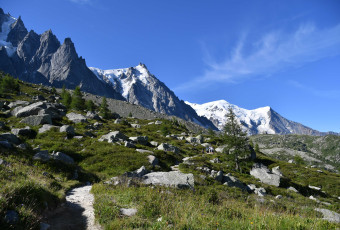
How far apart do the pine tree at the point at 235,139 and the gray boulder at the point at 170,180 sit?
77.5 feet

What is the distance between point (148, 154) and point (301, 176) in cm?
4076

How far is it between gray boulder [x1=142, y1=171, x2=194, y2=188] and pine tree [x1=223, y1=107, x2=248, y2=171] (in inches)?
930

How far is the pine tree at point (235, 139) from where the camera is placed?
36.3 meters

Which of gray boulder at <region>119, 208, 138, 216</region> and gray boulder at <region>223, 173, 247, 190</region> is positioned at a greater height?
gray boulder at <region>119, 208, 138, 216</region>

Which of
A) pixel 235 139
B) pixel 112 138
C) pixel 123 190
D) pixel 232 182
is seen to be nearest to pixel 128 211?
pixel 123 190

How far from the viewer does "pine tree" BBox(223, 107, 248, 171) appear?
36.3m

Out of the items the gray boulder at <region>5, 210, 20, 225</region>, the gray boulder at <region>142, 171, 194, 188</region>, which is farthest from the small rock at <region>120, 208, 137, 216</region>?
the gray boulder at <region>142, 171, 194, 188</region>

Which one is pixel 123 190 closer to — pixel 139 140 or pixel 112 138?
pixel 112 138

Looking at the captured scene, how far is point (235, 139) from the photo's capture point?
37031mm

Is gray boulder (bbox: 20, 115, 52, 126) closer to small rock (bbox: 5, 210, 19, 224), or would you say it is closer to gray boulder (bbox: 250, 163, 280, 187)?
small rock (bbox: 5, 210, 19, 224)

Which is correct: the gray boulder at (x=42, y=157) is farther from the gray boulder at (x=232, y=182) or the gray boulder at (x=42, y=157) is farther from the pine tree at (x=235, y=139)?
the pine tree at (x=235, y=139)

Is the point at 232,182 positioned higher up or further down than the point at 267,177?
higher up

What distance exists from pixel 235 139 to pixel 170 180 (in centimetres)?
2582

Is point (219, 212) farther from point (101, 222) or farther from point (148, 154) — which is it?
point (148, 154)
